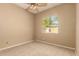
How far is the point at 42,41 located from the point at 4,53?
0.95 m

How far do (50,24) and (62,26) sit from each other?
0.32 m

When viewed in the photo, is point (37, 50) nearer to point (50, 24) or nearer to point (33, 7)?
point (50, 24)

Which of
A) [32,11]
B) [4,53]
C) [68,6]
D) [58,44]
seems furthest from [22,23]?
[68,6]

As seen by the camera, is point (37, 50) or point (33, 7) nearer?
point (33, 7)

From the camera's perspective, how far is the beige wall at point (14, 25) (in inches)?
86.6

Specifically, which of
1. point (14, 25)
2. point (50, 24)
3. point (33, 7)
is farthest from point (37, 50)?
point (33, 7)

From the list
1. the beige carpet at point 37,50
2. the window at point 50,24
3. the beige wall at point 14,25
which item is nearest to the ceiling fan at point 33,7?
the beige wall at point 14,25

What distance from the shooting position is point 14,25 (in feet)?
7.53

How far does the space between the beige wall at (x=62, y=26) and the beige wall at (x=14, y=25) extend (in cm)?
22

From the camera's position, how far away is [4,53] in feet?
7.16

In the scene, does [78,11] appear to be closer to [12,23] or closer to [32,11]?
[32,11]

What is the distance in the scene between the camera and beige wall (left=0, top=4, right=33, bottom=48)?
2.20 metres

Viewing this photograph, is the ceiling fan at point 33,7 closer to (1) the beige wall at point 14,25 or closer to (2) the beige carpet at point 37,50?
(1) the beige wall at point 14,25

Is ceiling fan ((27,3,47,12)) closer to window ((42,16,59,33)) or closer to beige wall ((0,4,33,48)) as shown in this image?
beige wall ((0,4,33,48))
